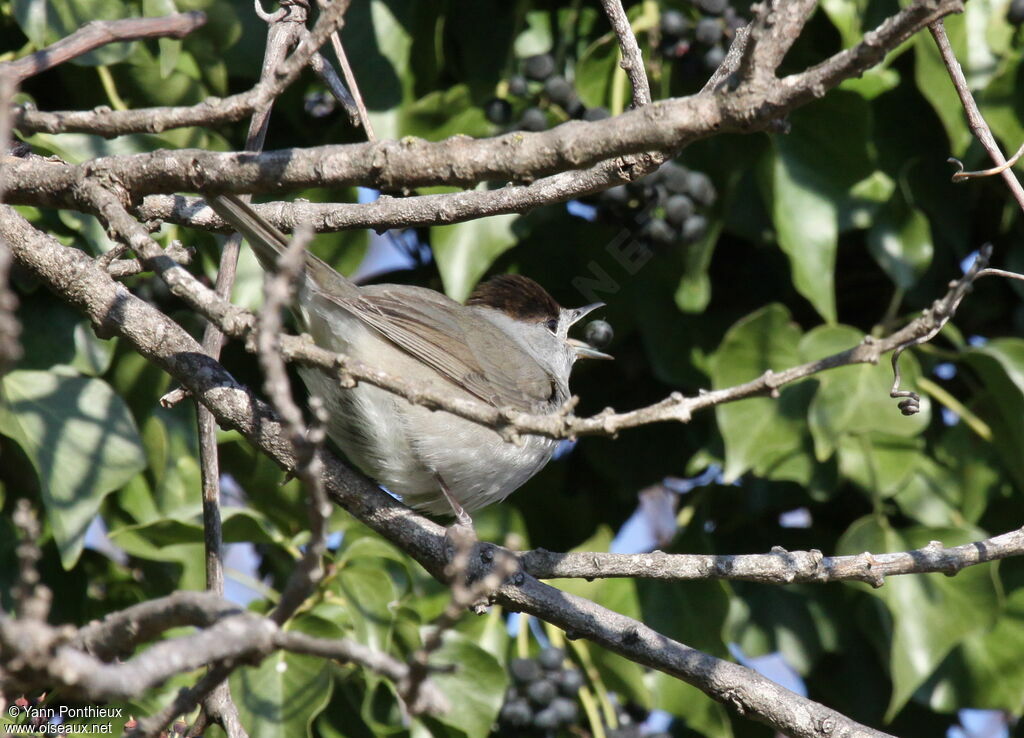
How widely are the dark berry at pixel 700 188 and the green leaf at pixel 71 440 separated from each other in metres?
1.71

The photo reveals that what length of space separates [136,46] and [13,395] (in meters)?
1.03

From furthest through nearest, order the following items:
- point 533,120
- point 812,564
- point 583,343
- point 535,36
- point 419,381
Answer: point 583,343, point 535,36, point 533,120, point 419,381, point 812,564

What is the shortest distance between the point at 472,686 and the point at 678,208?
57.8 inches

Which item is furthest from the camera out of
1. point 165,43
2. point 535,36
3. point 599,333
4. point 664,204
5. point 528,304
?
point 528,304

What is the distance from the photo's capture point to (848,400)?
9.98ft

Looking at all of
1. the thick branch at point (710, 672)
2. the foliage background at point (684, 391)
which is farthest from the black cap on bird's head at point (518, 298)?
the thick branch at point (710, 672)

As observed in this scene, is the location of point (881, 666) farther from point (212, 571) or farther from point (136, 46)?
point (136, 46)

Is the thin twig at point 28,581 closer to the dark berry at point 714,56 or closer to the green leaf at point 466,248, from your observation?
the green leaf at point 466,248

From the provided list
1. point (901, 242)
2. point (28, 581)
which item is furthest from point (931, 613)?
point (28, 581)

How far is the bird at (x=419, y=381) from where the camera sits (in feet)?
9.14

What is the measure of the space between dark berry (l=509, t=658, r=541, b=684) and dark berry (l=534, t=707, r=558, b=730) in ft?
0.34

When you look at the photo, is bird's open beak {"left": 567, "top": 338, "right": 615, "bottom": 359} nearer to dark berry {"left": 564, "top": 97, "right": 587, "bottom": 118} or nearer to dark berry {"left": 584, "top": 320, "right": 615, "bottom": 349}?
dark berry {"left": 584, "top": 320, "right": 615, "bottom": 349}

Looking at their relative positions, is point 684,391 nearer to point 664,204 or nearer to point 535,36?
point 664,204

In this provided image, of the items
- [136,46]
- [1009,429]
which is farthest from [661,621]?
[136,46]
